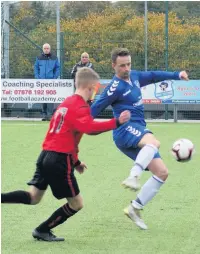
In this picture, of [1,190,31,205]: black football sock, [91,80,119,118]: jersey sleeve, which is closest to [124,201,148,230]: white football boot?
[91,80,119,118]: jersey sleeve

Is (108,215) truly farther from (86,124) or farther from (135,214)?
(86,124)

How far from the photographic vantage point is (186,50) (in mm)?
22266

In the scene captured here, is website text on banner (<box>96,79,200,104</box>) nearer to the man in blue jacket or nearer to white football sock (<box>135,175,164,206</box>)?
the man in blue jacket

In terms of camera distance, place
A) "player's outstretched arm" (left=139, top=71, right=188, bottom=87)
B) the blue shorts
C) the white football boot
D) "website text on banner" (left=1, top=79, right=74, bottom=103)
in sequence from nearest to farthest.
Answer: the white football boot, the blue shorts, "player's outstretched arm" (left=139, top=71, right=188, bottom=87), "website text on banner" (left=1, top=79, right=74, bottom=103)

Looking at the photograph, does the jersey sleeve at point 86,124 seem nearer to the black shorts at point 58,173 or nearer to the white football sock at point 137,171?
the black shorts at point 58,173

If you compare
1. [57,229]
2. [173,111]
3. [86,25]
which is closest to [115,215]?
[57,229]

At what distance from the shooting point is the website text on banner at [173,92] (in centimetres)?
2159

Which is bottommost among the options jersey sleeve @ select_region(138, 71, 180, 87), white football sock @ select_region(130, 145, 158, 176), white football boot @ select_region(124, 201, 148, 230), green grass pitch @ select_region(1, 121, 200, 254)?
green grass pitch @ select_region(1, 121, 200, 254)

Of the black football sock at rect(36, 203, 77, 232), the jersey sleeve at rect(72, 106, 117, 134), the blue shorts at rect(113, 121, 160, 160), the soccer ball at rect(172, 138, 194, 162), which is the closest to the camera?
the jersey sleeve at rect(72, 106, 117, 134)

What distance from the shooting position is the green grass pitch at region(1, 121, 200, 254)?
690cm

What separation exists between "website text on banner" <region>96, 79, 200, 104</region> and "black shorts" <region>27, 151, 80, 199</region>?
14570mm

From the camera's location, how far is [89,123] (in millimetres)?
6840

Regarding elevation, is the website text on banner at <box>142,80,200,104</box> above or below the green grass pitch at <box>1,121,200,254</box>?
above

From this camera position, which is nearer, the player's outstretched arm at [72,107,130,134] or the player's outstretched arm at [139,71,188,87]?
the player's outstretched arm at [72,107,130,134]
